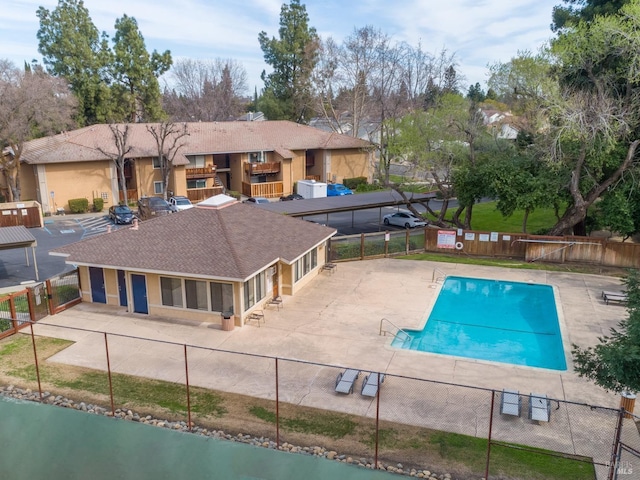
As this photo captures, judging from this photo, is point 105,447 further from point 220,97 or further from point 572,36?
point 220,97

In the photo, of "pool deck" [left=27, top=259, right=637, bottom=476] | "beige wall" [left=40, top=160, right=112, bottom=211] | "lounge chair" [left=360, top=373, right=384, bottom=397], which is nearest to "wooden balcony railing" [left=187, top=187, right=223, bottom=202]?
"beige wall" [left=40, top=160, right=112, bottom=211]

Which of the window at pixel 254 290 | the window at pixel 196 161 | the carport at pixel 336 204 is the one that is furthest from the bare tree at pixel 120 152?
the window at pixel 254 290

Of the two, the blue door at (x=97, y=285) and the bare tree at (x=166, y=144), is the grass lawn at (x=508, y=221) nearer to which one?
the bare tree at (x=166, y=144)

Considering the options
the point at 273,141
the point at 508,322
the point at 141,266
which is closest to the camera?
the point at 141,266

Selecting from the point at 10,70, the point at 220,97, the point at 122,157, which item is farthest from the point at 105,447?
the point at 220,97

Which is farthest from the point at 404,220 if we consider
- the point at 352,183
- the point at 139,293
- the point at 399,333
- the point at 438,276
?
the point at 139,293

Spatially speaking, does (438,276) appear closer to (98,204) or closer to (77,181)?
(98,204)

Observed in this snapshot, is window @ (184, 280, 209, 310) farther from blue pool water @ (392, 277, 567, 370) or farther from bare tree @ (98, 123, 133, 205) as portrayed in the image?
bare tree @ (98, 123, 133, 205)
